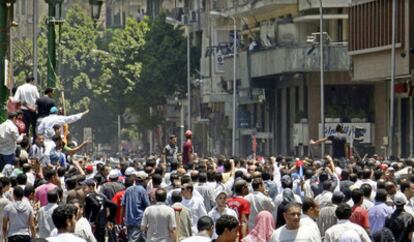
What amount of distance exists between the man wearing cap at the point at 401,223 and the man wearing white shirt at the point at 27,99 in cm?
1132

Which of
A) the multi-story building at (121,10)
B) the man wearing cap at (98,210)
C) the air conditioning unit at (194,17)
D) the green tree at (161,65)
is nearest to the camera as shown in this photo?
the man wearing cap at (98,210)

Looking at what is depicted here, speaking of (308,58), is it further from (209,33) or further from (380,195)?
(380,195)

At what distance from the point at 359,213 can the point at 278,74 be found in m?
62.8

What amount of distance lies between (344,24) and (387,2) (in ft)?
32.2

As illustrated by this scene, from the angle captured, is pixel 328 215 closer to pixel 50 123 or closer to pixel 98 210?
pixel 98 210

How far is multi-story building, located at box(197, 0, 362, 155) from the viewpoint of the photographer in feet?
269

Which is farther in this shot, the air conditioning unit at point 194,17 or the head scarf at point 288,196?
the air conditioning unit at point 194,17

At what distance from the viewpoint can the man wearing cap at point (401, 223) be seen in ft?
79.9

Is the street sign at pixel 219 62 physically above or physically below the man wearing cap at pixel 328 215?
above

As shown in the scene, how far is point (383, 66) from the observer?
73.5 meters

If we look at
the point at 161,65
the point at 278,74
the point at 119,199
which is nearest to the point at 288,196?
the point at 119,199

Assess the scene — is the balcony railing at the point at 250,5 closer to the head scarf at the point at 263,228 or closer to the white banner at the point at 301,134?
the white banner at the point at 301,134

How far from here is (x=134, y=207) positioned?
28047 millimetres

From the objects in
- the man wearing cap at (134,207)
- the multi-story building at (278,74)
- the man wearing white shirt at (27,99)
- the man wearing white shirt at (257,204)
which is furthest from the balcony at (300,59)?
the man wearing white shirt at (257,204)
